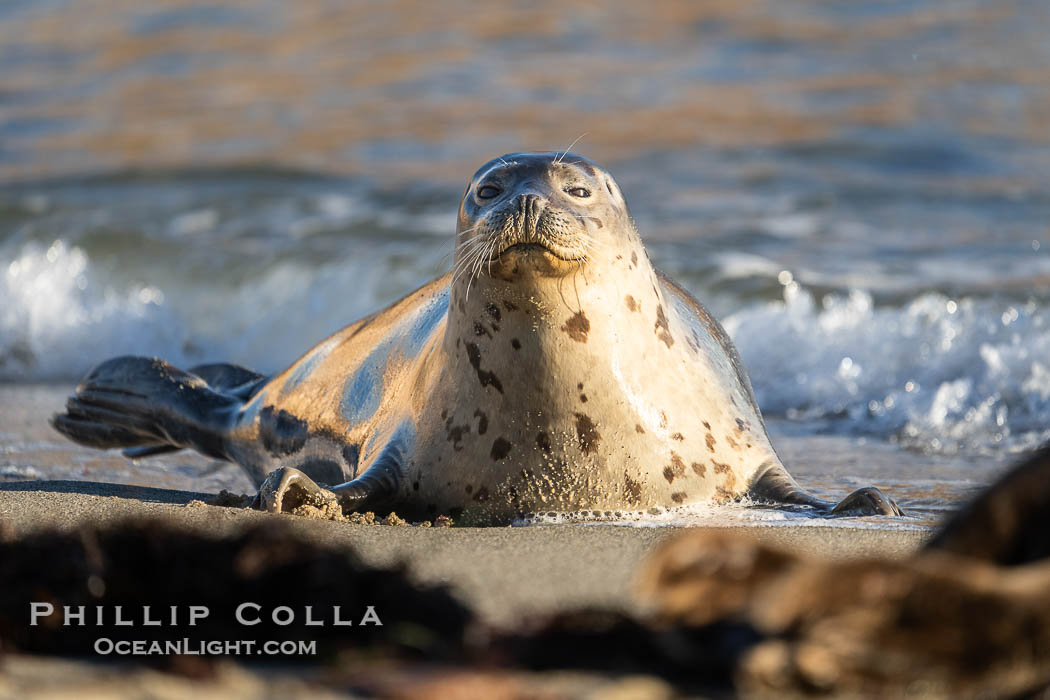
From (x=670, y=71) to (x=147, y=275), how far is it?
7193 millimetres

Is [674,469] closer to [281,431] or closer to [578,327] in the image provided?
[578,327]

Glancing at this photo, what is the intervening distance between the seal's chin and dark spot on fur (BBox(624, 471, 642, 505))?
66 cm

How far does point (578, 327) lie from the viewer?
4348 millimetres

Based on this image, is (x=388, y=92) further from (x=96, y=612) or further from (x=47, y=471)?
(x=96, y=612)

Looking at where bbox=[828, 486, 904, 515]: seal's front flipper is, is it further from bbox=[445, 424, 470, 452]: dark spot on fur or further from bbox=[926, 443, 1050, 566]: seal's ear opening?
bbox=[926, 443, 1050, 566]: seal's ear opening

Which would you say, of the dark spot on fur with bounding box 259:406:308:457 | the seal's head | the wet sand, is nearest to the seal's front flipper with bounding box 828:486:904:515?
the wet sand

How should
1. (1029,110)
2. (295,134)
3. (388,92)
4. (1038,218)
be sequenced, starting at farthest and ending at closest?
1. (388,92)
2. (295,134)
3. (1029,110)
4. (1038,218)

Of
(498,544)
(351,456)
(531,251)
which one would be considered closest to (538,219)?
(531,251)

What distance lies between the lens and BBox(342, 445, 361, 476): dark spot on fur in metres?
5.17

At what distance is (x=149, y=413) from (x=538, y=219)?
2924 mm

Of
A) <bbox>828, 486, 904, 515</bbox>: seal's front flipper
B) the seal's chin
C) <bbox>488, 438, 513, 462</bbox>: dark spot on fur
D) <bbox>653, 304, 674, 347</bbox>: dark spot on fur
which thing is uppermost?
the seal's chin

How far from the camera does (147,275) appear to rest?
12375mm

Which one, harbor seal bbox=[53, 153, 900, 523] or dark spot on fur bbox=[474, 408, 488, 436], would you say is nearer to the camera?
harbor seal bbox=[53, 153, 900, 523]

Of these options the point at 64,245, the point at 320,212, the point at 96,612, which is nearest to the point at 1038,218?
the point at 320,212
